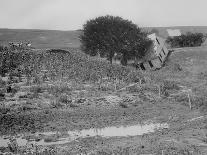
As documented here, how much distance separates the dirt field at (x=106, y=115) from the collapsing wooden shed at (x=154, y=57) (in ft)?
56.3

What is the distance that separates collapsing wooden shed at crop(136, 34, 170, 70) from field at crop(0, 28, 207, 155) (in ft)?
42.5

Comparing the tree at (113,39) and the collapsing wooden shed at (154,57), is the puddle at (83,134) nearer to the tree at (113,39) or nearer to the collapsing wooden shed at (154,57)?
the collapsing wooden shed at (154,57)

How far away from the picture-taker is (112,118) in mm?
23000

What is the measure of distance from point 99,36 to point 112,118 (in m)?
37.2

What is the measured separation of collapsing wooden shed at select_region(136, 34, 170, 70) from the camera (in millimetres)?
56400

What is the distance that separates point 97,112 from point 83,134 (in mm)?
5462

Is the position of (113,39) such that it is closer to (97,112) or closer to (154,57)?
(154,57)

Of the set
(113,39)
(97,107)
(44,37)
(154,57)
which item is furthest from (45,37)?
(97,107)

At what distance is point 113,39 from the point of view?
58.1m

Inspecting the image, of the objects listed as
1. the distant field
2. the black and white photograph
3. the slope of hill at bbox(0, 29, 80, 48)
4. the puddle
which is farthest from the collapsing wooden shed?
the slope of hill at bbox(0, 29, 80, 48)

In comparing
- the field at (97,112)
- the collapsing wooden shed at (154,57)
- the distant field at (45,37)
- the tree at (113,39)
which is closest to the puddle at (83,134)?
the field at (97,112)

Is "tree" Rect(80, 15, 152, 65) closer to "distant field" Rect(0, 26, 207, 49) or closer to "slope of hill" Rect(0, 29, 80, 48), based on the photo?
"distant field" Rect(0, 26, 207, 49)

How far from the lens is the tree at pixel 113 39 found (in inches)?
2275

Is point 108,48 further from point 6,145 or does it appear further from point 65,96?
point 6,145
